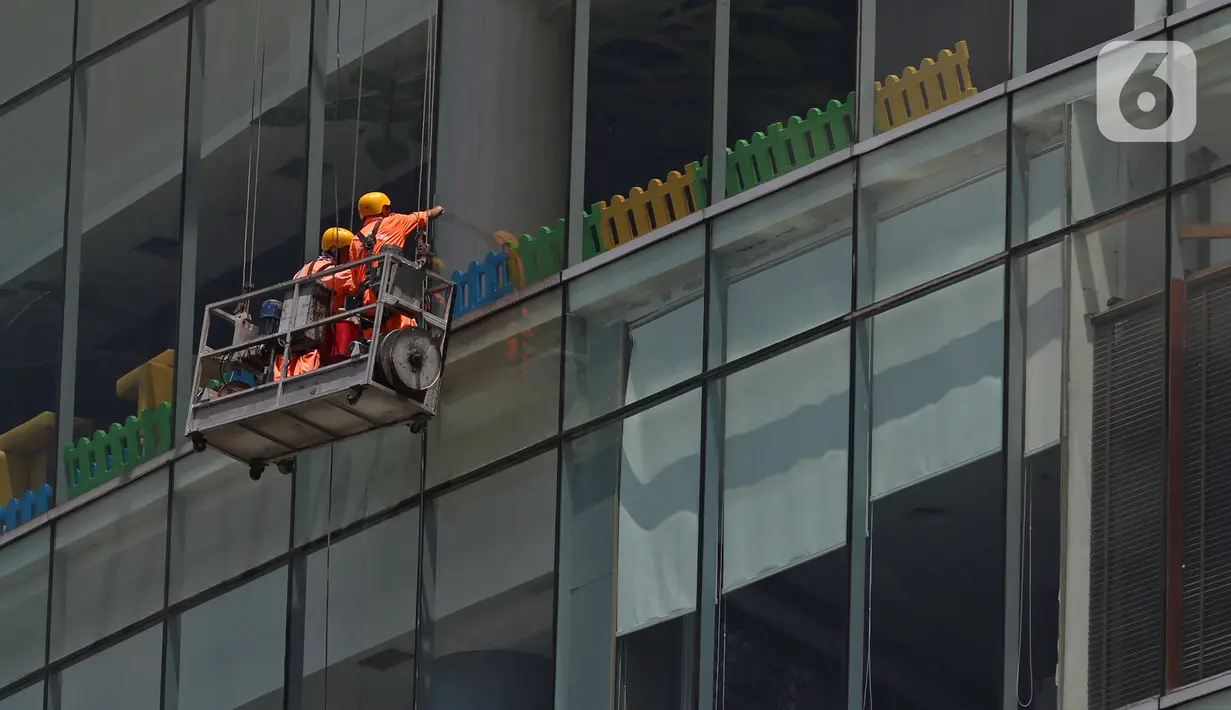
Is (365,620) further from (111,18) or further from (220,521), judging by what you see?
(111,18)

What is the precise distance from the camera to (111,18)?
33.3 meters

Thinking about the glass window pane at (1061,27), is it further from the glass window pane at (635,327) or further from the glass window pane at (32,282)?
the glass window pane at (32,282)

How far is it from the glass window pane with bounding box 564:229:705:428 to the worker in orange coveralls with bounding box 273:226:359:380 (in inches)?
87.5

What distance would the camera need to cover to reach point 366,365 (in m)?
26.2

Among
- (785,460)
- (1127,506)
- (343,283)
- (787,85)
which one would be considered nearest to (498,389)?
(343,283)

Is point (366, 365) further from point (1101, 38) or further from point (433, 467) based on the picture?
point (1101, 38)

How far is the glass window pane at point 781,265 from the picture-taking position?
26.9m

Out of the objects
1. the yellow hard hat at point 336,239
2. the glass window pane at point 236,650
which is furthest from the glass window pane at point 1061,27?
the glass window pane at point 236,650

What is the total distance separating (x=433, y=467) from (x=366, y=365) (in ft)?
10.4

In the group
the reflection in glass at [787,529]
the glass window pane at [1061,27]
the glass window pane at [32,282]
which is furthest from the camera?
the glass window pane at [32,282]

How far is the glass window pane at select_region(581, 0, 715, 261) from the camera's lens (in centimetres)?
2836

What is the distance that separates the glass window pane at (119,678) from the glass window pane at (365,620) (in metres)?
2.08

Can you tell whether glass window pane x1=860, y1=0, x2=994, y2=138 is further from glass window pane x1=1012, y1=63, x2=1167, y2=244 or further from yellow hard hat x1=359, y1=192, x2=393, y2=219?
yellow hard hat x1=359, y1=192, x2=393, y2=219

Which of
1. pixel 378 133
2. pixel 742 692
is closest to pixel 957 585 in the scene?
pixel 742 692
